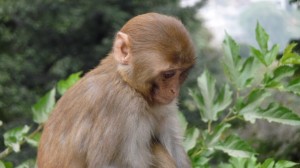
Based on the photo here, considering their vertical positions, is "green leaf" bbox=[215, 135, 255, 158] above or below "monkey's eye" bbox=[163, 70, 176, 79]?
below

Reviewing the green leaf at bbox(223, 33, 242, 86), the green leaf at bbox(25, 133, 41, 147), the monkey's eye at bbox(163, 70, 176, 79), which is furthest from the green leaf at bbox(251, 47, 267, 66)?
the green leaf at bbox(25, 133, 41, 147)

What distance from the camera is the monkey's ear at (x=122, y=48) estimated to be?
343cm

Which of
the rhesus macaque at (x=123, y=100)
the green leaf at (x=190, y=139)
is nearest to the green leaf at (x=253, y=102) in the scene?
the green leaf at (x=190, y=139)

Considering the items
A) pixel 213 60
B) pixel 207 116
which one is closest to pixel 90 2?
pixel 213 60

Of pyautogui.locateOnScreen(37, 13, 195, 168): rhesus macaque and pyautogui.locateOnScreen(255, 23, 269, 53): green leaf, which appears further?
pyautogui.locateOnScreen(255, 23, 269, 53): green leaf

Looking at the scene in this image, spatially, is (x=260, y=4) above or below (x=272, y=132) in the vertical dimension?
above

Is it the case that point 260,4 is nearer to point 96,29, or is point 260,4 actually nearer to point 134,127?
point 96,29

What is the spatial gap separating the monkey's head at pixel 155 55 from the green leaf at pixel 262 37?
0.66 meters

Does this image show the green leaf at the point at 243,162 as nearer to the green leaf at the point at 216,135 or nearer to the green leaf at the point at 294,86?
the green leaf at the point at 216,135

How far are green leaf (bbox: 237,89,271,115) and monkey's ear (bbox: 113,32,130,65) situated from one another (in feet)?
3.17

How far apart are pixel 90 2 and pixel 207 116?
13.3 ft

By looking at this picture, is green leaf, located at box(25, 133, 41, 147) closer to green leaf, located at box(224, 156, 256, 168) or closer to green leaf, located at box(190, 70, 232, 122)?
green leaf, located at box(190, 70, 232, 122)

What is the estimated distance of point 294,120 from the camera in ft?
12.3

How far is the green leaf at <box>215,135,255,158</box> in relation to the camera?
3832 millimetres
